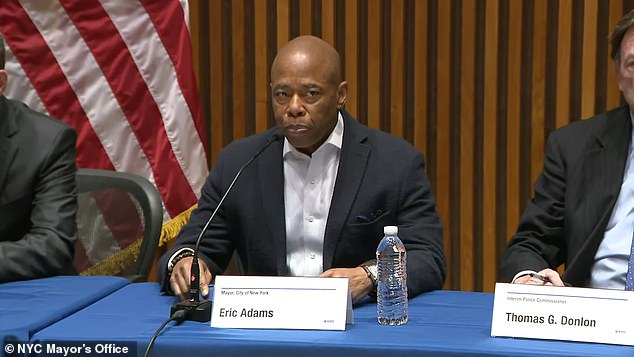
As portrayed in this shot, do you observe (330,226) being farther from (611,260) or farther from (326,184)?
(611,260)

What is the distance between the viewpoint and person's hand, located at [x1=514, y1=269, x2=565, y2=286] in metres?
2.23

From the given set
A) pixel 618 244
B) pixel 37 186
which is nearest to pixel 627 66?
pixel 618 244

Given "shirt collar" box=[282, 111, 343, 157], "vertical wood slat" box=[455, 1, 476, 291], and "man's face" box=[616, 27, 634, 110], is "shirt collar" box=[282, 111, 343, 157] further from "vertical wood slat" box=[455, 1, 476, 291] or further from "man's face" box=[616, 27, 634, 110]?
"vertical wood slat" box=[455, 1, 476, 291]

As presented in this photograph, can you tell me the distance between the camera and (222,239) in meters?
2.77

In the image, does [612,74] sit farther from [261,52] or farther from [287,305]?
[287,305]

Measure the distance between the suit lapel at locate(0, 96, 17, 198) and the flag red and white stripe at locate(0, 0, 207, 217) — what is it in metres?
0.99

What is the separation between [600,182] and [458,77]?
64.3 inches

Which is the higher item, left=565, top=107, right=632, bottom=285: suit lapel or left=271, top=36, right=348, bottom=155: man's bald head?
left=271, top=36, right=348, bottom=155: man's bald head

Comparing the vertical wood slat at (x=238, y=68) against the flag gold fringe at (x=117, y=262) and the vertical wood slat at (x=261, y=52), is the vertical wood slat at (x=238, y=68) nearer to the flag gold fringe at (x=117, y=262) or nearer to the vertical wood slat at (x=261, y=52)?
the vertical wood slat at (x=261, y=52)

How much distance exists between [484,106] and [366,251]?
170 cm

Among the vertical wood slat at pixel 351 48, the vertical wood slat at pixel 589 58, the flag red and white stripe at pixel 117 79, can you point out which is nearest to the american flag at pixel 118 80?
the flag red and white stripe at pixel 117 79

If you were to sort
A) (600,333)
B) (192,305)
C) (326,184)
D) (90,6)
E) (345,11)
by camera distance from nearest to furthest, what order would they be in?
1. (600,333)
2. (192,305)
3. (326,184)
4. (90,6)
5. (345,11)

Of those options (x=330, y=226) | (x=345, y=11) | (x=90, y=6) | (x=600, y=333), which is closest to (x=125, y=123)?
(x=90, y=6)

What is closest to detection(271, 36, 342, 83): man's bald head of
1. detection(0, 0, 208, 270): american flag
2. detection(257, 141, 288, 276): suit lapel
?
detection(257, 141, 288, 276): suit lapel
